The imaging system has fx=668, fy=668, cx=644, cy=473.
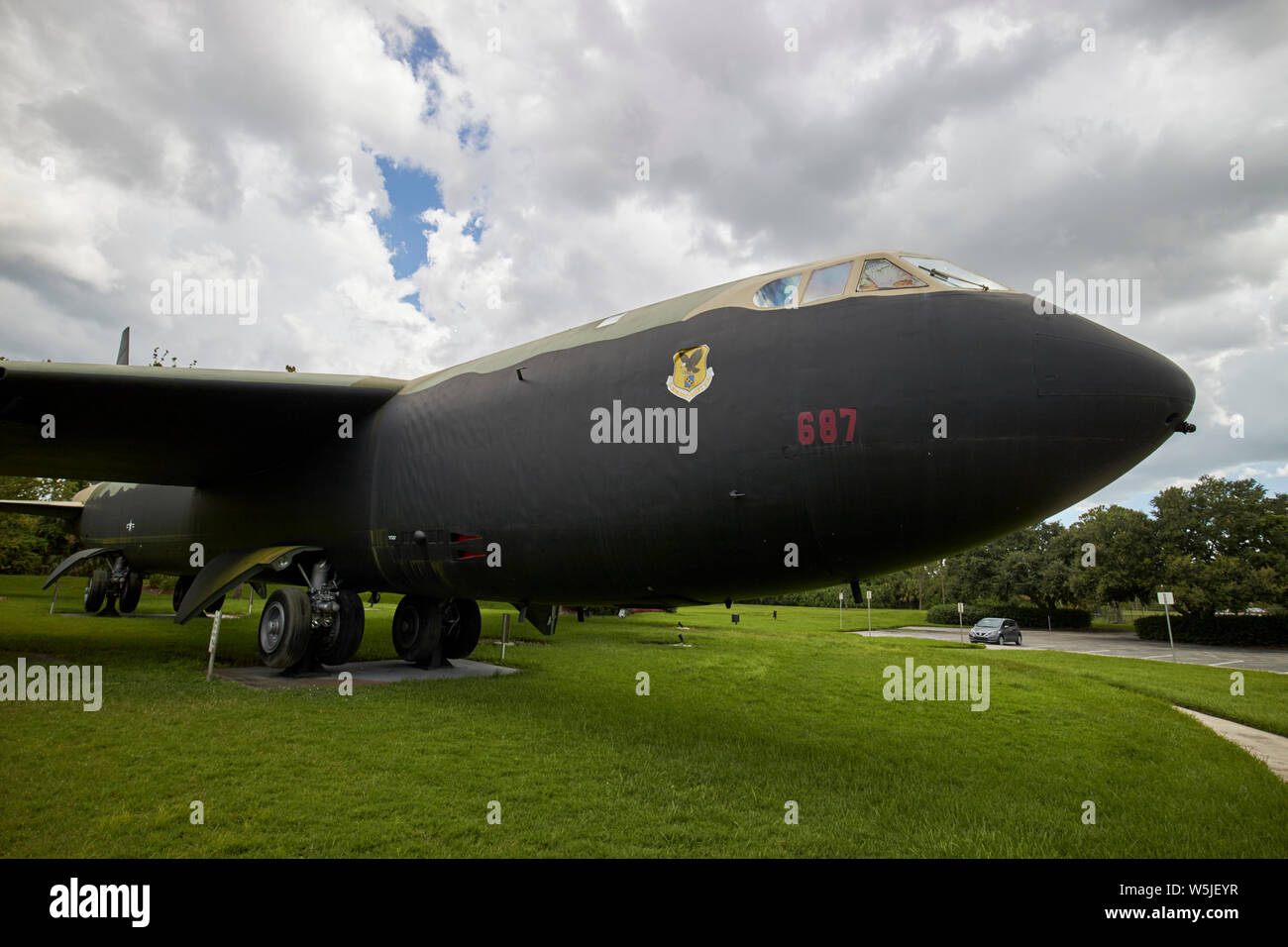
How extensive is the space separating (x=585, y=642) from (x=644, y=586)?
12.4 meters

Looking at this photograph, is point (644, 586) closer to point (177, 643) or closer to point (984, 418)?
point (984, 418)

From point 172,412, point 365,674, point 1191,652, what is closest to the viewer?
point 172,412

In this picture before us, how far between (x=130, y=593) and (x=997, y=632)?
118 ft

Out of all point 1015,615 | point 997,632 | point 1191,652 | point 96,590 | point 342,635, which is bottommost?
point 1015,615

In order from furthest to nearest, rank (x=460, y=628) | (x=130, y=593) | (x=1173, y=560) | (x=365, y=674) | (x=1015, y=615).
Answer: (x=1015, y=615) < (x=1173, y=560) < (x=130, y=593) < (x=460, y=628) < (x=365, y=674)

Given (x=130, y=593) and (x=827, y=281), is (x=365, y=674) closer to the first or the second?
(x=827, y=281)

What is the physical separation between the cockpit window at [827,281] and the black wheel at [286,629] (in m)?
8.66

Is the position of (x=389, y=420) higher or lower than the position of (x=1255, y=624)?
higher

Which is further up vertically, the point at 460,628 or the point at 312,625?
the point at 312,625

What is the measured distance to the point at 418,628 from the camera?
12117mm

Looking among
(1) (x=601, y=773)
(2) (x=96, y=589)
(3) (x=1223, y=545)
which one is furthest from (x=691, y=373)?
(3) (x=1223, y=545)
